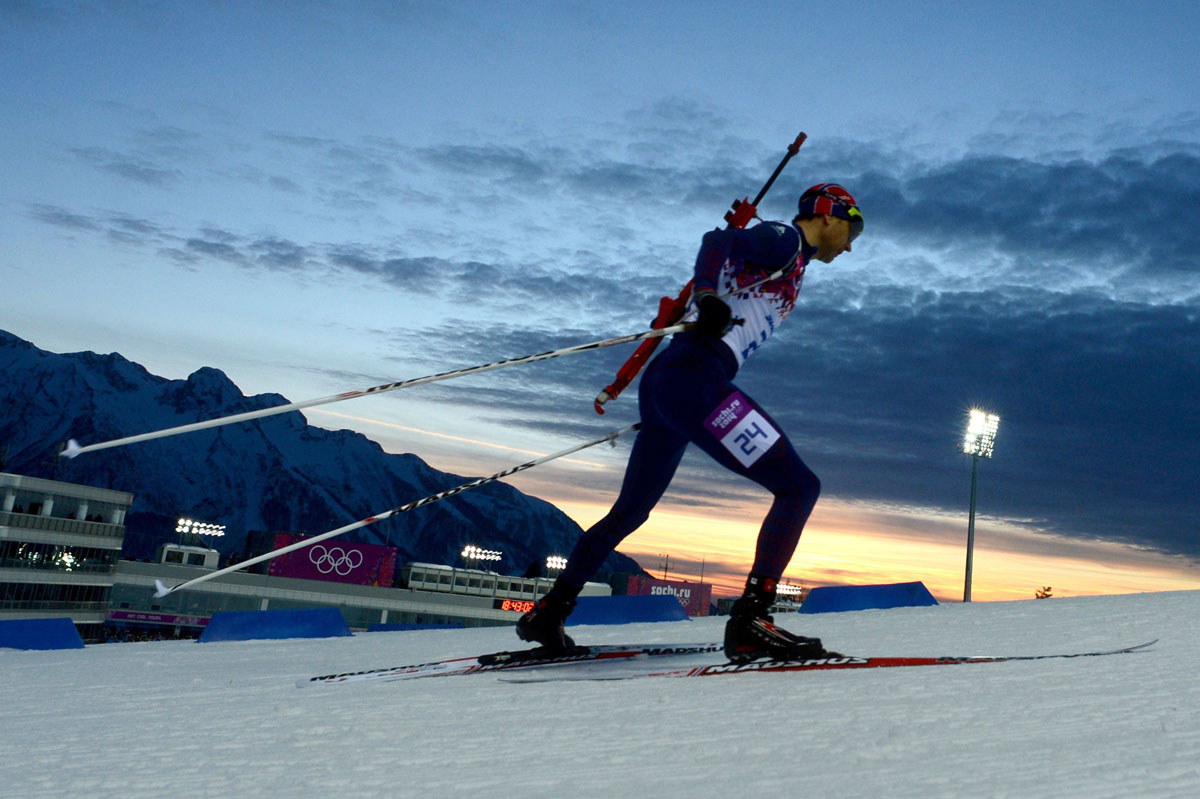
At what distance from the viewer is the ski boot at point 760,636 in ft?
11.0

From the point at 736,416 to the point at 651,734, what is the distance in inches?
55.3

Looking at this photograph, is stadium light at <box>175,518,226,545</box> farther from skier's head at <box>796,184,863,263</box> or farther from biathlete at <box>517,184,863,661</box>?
skier's head at <box>796,184,863,263</box>

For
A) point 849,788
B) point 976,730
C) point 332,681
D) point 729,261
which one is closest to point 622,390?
point 729,261

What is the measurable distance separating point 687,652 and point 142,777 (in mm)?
2426

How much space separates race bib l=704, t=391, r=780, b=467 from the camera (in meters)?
3.40

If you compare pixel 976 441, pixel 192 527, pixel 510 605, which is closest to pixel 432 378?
pixel 976 441

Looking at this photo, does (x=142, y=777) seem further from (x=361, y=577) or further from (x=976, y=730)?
(x=361, y=577)

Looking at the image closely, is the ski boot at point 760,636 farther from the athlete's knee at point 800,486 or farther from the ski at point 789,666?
the athlete's knee at point 800,486

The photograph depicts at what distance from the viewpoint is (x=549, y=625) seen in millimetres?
4039

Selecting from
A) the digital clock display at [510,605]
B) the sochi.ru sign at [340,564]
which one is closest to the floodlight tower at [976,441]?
the digital clock display at [510,605]

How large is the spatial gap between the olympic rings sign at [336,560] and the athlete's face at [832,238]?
60.3m

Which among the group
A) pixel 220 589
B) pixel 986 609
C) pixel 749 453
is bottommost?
pixel 220 589

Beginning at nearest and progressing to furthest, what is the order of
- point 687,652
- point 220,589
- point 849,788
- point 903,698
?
point 849,788
point 903,698
point 687,652
point 220,589

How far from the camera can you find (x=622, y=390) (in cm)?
456
